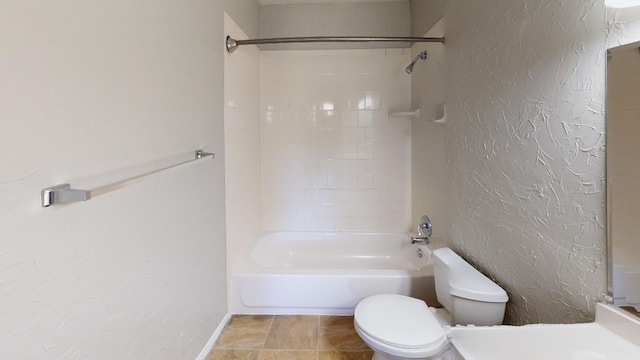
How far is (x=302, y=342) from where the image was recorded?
6.89ft

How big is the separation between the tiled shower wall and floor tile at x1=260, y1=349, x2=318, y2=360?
4.49 ft

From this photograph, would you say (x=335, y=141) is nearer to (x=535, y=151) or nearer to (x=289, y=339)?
(x=289, y=339)

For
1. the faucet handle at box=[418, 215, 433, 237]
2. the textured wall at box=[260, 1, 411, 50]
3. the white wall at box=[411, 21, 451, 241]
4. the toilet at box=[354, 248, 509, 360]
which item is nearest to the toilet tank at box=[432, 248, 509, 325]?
the toilet at box=[354, 248, 509, 360]

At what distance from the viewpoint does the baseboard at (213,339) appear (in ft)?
6.32

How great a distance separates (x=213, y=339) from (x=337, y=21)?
8.61ft

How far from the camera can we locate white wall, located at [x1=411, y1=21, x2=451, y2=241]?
2.32 metres

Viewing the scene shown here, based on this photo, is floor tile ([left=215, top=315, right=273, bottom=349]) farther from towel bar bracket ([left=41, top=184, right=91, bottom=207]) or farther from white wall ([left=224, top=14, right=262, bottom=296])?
towel bar bracket ([left=41, top=184, right=91, bottom=207])

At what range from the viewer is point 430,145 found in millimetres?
2615

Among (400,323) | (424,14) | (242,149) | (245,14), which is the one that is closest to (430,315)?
(400,323)

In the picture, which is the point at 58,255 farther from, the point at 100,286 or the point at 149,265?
the point at 149,265

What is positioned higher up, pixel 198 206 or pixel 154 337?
pixel 198 206

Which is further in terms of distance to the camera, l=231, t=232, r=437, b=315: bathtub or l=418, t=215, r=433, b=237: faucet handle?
l=418, t=215, r=433, b=237: faucet handle

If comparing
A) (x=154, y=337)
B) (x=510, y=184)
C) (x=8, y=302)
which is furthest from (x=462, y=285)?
(x=8, y=302)

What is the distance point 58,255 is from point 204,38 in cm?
134
